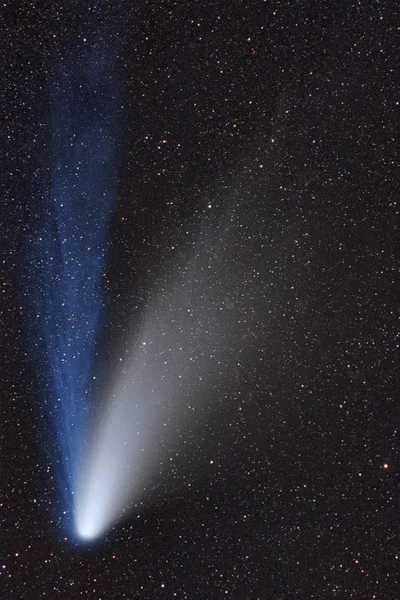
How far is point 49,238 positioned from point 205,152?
6.6 inches

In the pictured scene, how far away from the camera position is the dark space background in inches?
19.9

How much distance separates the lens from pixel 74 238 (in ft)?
1.71

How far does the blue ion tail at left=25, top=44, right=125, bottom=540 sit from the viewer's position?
1.69 feet

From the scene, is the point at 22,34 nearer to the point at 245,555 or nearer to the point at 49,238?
the point at 49,238

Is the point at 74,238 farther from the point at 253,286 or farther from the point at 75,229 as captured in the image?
the point at 253,286

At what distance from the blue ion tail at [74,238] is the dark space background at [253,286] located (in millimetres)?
13

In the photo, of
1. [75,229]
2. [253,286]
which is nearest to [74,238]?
[75,229]

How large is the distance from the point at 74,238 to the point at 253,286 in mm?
174

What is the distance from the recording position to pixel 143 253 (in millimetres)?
523

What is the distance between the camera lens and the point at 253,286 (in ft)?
1.72

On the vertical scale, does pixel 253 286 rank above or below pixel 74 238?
below

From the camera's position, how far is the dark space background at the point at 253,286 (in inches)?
19.9

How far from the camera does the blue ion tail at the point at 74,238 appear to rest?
52cm

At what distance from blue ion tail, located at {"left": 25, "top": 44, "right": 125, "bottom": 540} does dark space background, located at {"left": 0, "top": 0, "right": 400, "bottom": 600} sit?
13mm
